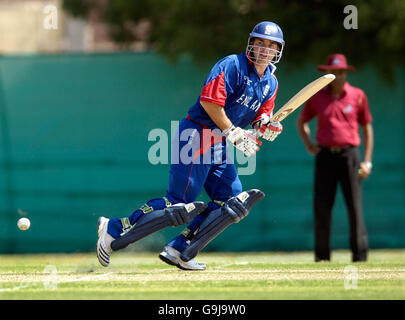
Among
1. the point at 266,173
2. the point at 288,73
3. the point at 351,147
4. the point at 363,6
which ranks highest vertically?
the point at 363,6

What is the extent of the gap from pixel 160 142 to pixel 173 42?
136cm

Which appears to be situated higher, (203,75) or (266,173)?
(203,75)

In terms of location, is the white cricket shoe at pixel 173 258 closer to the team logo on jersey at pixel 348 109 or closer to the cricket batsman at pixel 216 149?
the cricket batsman at pixel 216 149

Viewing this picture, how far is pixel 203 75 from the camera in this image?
10961 mm

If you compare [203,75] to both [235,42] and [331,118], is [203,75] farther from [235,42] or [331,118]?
[331,118]

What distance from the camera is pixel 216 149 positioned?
21.4 ft

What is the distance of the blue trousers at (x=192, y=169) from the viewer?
21.0 feet

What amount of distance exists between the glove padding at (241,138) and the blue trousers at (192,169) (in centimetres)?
23

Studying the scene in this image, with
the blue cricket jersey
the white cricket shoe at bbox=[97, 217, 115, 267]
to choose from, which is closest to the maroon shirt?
the blue cricket jersey
